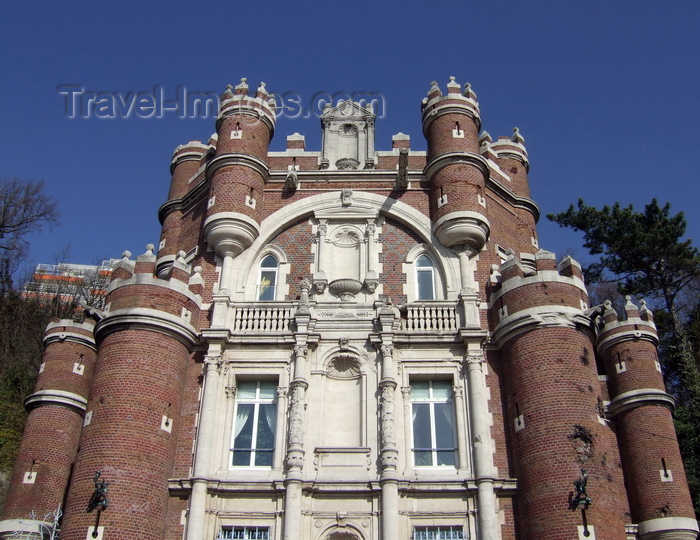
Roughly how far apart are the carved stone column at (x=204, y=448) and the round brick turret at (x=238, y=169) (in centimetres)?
409


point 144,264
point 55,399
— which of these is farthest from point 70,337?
point 144,264

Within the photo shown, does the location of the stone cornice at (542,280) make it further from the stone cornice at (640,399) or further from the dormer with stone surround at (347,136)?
the dormer with stone surround at (347,136)

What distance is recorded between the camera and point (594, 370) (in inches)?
725

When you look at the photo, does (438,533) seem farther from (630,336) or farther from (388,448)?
(630,336)

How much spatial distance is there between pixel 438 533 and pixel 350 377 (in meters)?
4.51

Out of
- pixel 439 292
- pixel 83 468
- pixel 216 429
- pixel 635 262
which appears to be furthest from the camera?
pixel 635 262

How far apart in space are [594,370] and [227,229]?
1079cm

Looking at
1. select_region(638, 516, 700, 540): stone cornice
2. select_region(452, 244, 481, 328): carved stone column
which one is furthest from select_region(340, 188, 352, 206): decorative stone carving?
select_region(638, 516, 700, 540): stone cornice

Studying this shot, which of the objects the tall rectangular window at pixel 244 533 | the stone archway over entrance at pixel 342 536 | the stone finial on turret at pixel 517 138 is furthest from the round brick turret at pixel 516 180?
the tall rectangular window at pixel 244 533

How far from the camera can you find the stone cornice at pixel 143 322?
60.4 feet

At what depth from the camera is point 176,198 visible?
2541 cm

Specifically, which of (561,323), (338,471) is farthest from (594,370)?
(338,471)

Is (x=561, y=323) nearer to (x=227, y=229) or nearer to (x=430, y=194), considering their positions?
(x=430, y=194)

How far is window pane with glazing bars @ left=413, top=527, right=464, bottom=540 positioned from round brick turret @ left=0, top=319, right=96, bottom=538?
939cm
